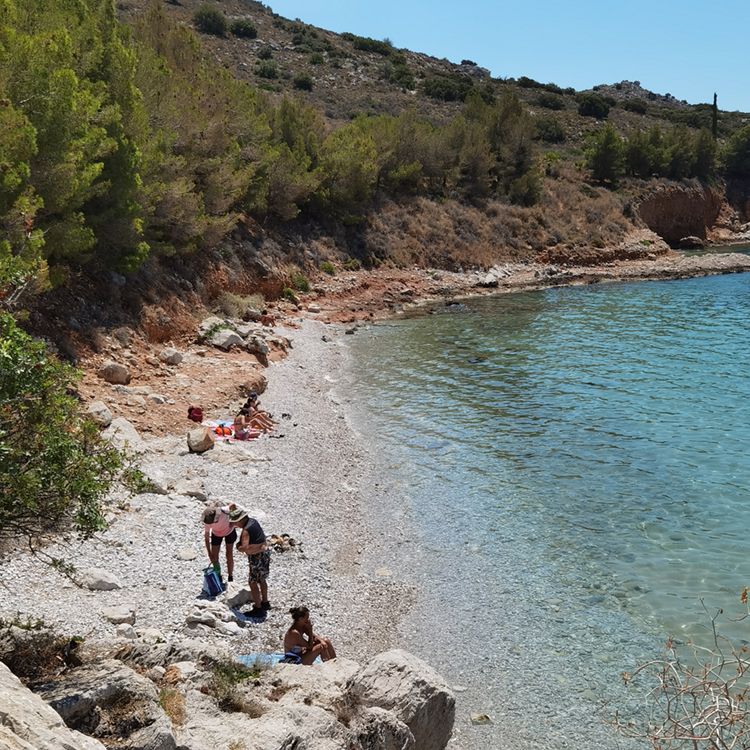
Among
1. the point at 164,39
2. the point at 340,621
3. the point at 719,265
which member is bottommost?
the point at 340,621

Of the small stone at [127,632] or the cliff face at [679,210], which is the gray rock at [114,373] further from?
the cliff face at [679,210]

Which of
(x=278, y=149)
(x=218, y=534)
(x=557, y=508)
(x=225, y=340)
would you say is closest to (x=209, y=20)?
(x=278, y=149)

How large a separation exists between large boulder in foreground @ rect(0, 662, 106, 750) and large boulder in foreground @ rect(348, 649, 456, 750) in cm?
256

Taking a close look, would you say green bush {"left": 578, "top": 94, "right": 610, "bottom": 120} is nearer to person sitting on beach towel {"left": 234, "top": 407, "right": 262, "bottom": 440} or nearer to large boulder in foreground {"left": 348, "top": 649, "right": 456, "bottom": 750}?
person sitting on beach towel {"left": 234, "top": 407, "right": 262, "bottom": 440}

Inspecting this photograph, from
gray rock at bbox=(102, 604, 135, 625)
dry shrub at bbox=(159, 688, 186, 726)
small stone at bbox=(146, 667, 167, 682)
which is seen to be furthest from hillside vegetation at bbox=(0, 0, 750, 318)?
gray rock at bbox=(102, 604, 135, 625)

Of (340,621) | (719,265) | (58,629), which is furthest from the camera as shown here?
(719,265)

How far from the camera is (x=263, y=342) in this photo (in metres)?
25.0

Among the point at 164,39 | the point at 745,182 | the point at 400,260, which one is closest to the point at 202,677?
the point at 164,39

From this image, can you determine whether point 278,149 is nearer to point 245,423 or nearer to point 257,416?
point 257,416

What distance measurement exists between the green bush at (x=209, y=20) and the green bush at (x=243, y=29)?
313cm

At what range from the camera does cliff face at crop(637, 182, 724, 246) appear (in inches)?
2608

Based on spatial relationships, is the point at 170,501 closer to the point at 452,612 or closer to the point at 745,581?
the point at 452,612

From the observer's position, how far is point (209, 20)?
261 feet

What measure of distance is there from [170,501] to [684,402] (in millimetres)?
14893
